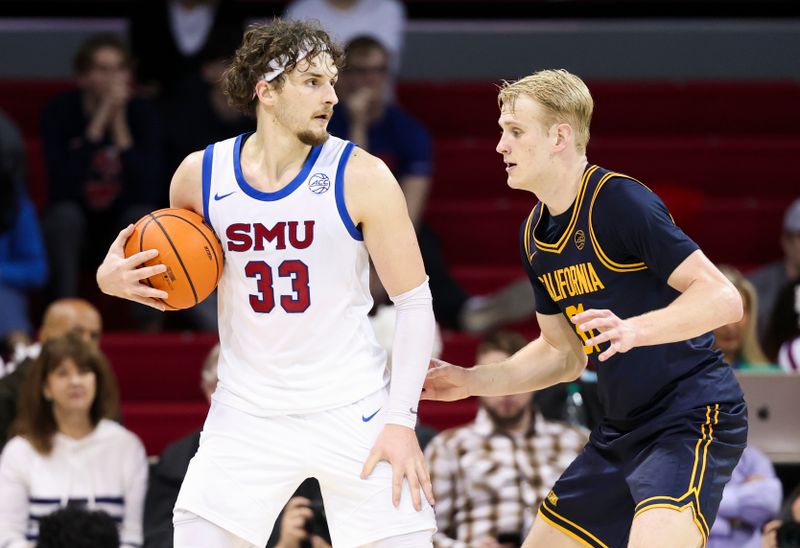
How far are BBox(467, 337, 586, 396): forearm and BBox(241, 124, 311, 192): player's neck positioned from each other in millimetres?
898

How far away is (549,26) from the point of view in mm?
10234

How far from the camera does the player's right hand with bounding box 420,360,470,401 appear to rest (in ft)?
14.2

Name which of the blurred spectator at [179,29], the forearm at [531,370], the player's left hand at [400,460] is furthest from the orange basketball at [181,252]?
the blurred spectator at [179,29]

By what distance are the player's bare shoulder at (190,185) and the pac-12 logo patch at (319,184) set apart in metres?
0.35

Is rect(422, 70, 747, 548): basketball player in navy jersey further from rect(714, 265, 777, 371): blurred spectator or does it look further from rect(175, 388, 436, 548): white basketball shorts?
rect(714, 265, 777, 371): blurred spectator

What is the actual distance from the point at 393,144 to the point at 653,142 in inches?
79.2

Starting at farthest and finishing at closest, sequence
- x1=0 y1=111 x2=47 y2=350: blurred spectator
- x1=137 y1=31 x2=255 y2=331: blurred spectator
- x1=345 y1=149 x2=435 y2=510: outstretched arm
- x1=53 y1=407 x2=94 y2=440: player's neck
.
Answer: x1=137 y1=31 x2=255 y2=331: blurred spectator, x1=0 y1=111 x2=47 y2=350: blurred spectator, x1=53 y1=407 x2=94 y2=440: player's neck, x1=345 y1=149 x2=435 y2=510: outstretched arm

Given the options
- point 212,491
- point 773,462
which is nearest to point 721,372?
point 212,491

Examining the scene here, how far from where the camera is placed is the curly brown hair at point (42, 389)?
20.1 feet

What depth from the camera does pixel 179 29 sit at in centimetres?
888

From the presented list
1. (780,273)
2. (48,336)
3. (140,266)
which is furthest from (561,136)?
(780,273)

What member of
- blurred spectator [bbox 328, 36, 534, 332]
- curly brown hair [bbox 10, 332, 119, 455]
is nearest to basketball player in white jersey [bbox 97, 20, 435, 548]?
curly brown hair [bbox 10, 332, 119, 455]

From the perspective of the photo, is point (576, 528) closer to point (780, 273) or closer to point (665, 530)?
point (665, 530)

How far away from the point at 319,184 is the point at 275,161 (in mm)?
172
